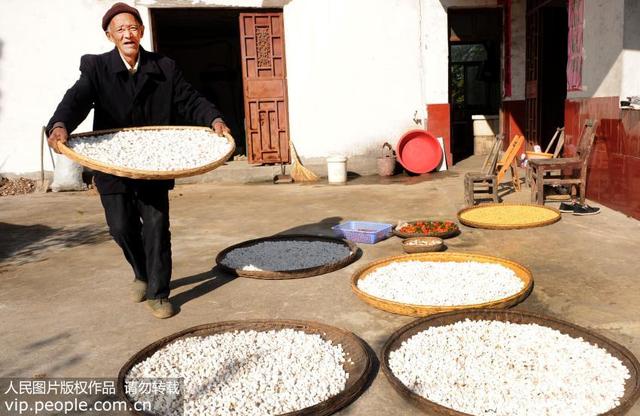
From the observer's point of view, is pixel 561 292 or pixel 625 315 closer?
pixel 625 315

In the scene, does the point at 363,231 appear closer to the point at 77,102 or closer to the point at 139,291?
the point at 139,291

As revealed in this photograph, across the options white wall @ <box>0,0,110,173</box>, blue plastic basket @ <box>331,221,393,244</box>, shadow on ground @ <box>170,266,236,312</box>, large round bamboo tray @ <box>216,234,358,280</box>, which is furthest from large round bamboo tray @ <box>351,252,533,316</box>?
white wall @ <box>0,0,110,173</box>

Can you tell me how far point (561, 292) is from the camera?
11.5 feet

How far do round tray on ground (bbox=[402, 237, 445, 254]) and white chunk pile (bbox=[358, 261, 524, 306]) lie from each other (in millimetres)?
240

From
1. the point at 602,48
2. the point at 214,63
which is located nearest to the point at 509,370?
the point at 602,48

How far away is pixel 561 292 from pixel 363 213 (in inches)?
120

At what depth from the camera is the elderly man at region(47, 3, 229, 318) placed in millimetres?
3242

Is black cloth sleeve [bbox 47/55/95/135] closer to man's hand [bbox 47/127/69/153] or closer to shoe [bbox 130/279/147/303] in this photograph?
man's hand [bbox 47/127/69/153]

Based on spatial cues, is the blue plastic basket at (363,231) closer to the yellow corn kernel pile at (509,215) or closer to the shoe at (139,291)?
the yellow corn kernel pile at (509,215)

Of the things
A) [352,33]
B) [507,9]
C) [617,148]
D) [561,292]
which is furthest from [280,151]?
[561,292]

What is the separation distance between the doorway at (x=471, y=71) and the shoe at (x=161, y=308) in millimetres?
8167

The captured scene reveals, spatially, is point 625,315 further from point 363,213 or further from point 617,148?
point 363,213

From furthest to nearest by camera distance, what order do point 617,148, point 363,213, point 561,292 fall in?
point 363,213, point 617,148, point 561,292

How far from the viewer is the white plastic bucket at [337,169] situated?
8875 mm
